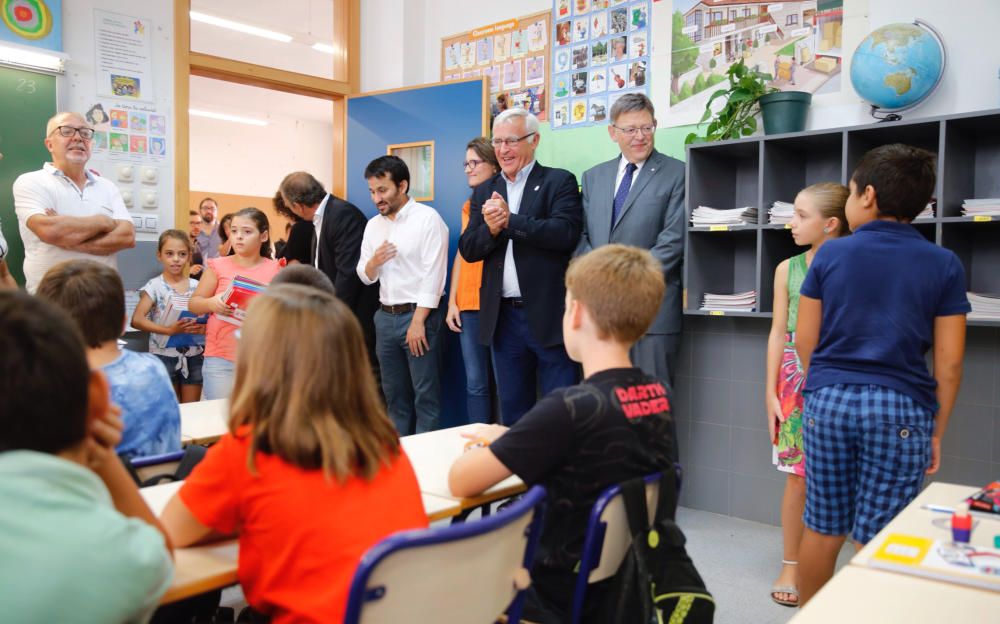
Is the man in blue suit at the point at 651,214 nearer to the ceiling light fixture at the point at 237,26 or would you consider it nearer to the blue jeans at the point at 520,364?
the blue jeans at the point at 520,364

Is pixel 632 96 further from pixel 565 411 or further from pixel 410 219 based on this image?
pixel 565 411

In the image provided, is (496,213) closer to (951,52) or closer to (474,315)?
(474,315)

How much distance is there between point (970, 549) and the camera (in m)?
1.37

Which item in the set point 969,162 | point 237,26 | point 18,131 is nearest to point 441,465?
point 969,162

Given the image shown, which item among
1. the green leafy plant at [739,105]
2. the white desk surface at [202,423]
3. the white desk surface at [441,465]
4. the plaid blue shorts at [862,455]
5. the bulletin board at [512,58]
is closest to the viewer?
the white desk surface at [441,465]

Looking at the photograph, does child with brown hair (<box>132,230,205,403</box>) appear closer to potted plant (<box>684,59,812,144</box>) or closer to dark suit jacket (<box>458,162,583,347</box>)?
dark suit jacket (<box>458,162,583,347</box>)

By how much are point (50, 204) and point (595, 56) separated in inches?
121

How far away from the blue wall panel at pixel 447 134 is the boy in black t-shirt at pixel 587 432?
9.87 feet

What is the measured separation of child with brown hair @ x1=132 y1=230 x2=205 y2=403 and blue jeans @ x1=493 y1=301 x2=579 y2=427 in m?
1.73

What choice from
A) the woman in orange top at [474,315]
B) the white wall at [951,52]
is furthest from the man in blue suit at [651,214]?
the woman in orange top at [474,315]

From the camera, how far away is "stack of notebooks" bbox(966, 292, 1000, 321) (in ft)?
10.1

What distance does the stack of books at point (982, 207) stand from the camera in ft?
10.1

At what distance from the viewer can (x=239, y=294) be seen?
3.72m

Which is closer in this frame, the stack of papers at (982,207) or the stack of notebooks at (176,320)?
the stack of papers at (982,207)
